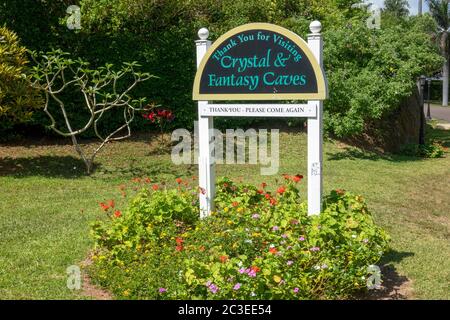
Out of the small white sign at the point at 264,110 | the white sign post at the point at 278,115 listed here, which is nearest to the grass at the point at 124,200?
the white sign post at the point at 278,115

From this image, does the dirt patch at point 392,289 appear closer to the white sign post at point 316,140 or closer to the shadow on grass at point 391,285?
the shadow on grass at point 391,285

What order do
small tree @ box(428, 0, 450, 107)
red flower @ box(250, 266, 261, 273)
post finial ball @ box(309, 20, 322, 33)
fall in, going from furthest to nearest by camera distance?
small tree @ box(428, 0, 450, 107) → post finial ball @ box(309, 20, 322, 33) → red flower @ box(250, 266, 261, 273)

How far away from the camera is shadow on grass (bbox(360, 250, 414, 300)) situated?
5457 millimetres

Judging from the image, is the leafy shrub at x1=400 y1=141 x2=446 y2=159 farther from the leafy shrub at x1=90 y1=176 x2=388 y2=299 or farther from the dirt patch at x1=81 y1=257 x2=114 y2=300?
the dirt patch at x1=81 y1=257 x2=114 y2=300

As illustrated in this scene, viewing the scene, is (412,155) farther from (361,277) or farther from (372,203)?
(361,277)

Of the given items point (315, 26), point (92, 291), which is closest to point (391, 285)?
point (315, 26)

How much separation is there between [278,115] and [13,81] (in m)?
6.28

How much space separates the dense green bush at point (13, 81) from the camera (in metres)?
10.2

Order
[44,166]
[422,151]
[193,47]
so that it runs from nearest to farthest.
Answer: [44,166]
[193,47]
[422,151]

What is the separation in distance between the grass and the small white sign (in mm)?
2036

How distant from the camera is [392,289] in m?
5.66

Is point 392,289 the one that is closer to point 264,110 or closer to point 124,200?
point 264,110

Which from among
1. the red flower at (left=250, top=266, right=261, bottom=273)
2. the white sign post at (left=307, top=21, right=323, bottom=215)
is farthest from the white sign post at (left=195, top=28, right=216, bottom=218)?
the red flower at (left=250, top=266, right=261, bottom=273)

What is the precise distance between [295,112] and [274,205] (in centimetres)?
113
